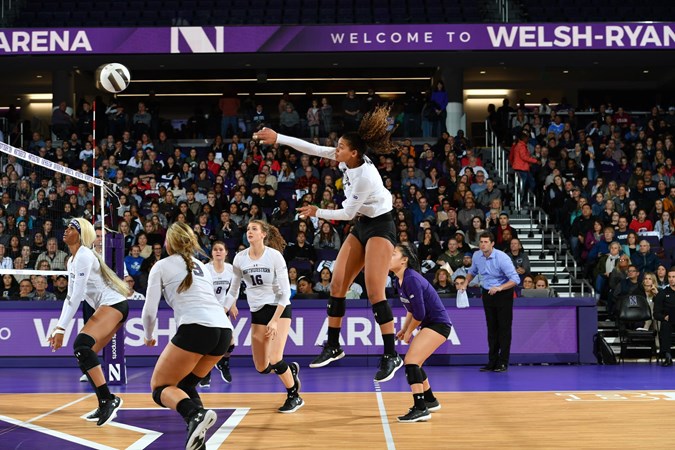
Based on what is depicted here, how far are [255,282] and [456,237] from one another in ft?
25.0

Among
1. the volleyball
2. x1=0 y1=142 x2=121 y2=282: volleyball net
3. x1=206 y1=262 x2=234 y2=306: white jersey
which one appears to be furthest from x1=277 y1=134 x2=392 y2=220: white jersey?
the volleyball

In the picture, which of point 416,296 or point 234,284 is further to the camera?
point 234,284

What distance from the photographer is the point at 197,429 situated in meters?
7.18

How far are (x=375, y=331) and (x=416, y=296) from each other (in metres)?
6.30

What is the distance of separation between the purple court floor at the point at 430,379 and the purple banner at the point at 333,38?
10.2m

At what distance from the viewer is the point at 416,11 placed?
26188mm

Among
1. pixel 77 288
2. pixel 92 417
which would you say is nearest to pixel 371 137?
pixel 77 288

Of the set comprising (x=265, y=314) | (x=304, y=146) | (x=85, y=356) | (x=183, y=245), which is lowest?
(x=85, y=356)

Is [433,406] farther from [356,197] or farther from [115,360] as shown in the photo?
[115,360]

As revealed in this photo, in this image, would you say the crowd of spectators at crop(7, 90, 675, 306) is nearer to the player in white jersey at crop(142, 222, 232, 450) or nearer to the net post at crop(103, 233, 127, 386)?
the net post at crop(103, 233, 127, 386)

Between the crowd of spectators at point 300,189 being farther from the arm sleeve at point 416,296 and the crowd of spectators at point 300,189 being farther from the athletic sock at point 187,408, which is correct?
the athletic sock at point 187,408

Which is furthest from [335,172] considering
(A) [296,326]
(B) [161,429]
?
(B) [161,429]

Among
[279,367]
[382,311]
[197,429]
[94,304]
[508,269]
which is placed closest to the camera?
[197,429]

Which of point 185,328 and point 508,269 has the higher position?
point 508,269
